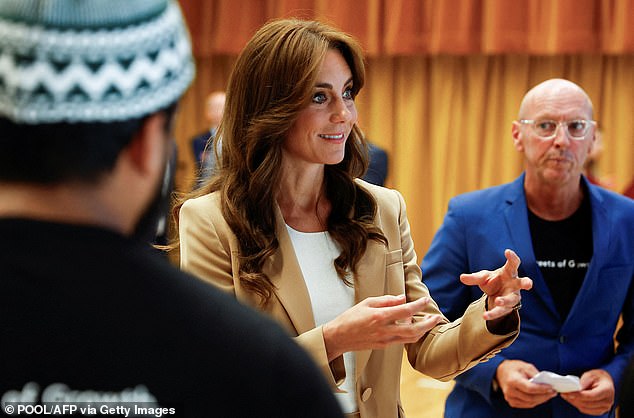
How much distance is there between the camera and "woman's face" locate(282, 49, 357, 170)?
2512mm

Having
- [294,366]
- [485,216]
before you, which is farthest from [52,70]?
[485,216]

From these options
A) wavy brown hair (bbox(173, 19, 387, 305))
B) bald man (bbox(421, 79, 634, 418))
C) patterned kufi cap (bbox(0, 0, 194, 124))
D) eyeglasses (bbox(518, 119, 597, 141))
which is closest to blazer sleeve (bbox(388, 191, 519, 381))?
wavy brown hair (bbox(173, 19, 387, 305))

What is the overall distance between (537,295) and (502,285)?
2.85 feet

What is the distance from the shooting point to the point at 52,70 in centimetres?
91

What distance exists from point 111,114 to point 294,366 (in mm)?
335

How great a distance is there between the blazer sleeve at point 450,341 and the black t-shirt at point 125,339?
5.00 ft

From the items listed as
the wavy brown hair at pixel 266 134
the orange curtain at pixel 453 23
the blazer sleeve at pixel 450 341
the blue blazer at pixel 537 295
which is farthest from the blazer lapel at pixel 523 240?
the orange curtain at pixel 453 23

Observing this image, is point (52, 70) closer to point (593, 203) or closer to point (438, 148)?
point (593, 203)

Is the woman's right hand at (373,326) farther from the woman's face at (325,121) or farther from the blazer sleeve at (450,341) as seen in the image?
the woman's face at (325,121)

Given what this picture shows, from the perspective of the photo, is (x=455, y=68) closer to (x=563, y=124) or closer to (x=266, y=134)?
(x=563, y=124)

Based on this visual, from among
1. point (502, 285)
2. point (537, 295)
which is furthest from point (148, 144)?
point (537, 295)

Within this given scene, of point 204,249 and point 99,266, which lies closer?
point 99,266

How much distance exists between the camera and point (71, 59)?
91cm

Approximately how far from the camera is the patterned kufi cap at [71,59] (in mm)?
909
